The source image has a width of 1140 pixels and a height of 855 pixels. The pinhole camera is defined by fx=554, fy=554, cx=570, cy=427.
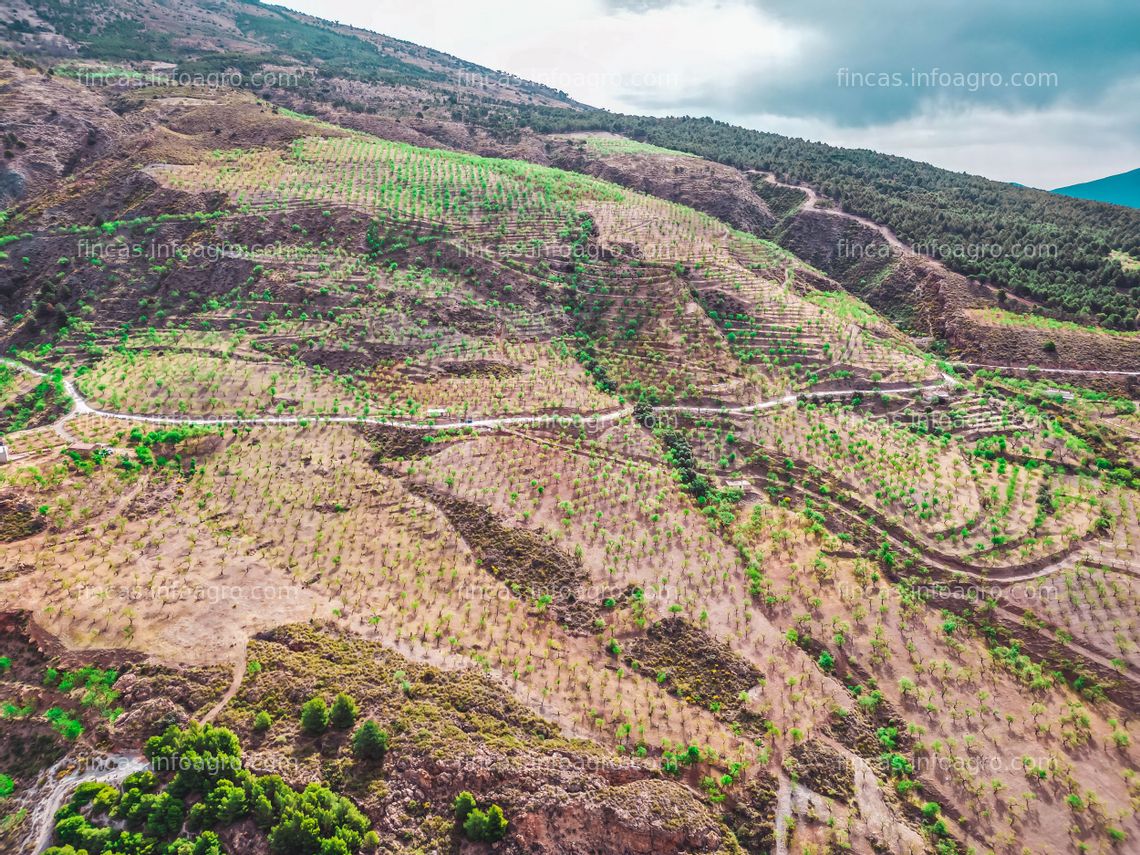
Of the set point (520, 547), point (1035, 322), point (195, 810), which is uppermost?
point (1035, 322)

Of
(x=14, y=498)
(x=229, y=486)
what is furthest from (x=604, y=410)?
(x=14, y=498)

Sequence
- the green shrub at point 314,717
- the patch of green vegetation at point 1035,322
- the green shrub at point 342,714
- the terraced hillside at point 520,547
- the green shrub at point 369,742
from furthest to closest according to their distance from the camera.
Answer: the patch of green vegetation at point 1035,322
the green shrub at point 342,714
the green shrub at point 314,717
the terraced hillside at point 520,547
the green shrub at point 369,742

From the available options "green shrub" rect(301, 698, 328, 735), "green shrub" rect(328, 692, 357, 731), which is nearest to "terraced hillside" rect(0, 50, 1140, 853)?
"green shrub" rect(301, 698, 328, 735)

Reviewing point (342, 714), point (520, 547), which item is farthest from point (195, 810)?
point (520, 547)

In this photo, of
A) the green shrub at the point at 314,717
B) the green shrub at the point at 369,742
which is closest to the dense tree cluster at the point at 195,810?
the green shrub at the point at 369,742

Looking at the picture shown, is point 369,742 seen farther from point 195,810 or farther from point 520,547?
point 520,547

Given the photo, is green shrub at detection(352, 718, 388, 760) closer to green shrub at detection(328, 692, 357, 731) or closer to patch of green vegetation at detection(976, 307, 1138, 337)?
green shrub at detection(328, 692, 357, 731)

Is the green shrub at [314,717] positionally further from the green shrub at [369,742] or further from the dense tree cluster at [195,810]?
the dense tree cluster at [195,810]

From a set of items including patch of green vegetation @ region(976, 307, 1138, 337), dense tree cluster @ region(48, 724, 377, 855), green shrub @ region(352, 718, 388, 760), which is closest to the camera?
dense tree cluster @ region(48, 724, 377, 855)

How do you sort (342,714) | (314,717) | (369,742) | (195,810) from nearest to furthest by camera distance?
(195,810), (369,742), (314,717), (342,714)
